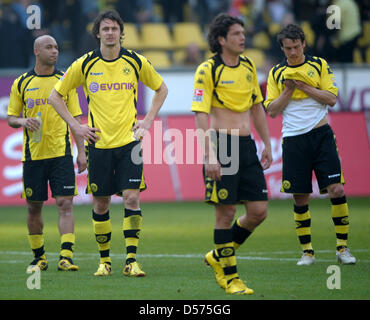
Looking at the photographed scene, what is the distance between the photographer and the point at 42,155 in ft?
31.6

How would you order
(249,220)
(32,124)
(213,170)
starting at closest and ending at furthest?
(213,170)
(249,220)
(32,124)

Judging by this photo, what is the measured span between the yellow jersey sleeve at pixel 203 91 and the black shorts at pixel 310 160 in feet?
7.83

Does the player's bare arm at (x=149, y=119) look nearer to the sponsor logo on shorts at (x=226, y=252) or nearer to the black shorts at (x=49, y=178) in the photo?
the black shorts at (x=49, y=178)

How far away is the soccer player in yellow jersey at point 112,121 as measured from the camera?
28.9 feet

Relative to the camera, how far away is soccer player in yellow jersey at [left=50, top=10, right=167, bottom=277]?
28.9 ft

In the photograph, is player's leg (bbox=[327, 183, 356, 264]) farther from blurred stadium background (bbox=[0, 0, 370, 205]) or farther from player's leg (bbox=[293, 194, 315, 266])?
blurred stadium background (bbox=[0, 0, 370, 205])

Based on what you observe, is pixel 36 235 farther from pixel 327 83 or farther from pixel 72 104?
pixel 327 83

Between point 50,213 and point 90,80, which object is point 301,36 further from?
point 50,213

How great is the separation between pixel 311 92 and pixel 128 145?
2.13 metres

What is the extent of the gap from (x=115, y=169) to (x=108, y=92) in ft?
2.56

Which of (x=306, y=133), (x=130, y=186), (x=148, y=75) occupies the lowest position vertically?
(x=130, y=186)

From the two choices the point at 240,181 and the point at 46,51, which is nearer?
the point at 240,181

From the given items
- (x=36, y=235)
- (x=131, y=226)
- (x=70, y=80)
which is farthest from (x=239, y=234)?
(x=36, y=235)

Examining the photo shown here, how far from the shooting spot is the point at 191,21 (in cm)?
2323
